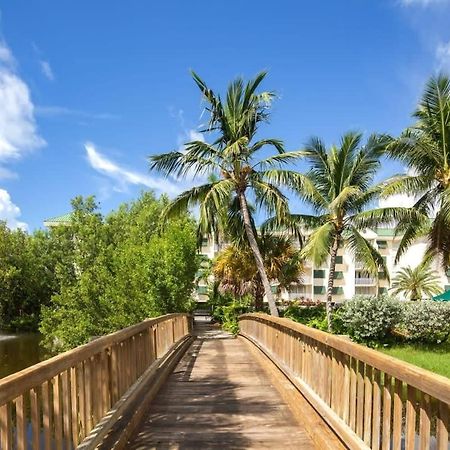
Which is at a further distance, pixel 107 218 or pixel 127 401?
pixel 107 218

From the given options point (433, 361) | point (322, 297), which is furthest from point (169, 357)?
point (322, 297)

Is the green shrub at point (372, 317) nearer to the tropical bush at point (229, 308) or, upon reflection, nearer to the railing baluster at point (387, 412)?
the tropical bush at point (229, 308)

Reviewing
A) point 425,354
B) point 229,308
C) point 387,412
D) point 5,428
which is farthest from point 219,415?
point 229,308

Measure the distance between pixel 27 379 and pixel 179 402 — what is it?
4.14 m

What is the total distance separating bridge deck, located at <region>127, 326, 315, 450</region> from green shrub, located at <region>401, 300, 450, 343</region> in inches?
393

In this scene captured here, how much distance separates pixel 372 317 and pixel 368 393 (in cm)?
1417

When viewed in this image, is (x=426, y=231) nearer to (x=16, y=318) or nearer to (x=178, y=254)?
(x=178, y=254)

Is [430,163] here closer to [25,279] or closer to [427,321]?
[427,321]

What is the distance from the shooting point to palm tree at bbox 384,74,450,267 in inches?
718

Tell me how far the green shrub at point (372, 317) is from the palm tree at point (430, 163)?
12.1ft

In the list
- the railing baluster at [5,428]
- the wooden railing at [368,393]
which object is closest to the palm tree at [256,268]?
the wooden railing at [368,393]

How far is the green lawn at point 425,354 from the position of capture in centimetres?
1299

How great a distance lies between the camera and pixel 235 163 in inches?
686

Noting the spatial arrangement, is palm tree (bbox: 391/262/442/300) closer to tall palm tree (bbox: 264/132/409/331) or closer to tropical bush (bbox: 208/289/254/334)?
tropical bush (bbox: 208/289/254/334)
